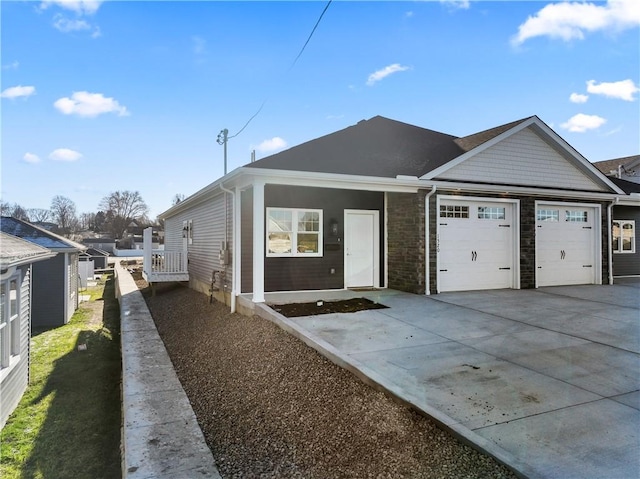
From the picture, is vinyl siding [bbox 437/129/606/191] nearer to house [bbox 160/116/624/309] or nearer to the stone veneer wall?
house [bbox 160/116/624/309]

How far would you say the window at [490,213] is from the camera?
984 cm

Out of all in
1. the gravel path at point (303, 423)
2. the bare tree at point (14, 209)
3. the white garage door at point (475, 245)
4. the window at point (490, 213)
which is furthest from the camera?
the bare tree at point (14, 209)

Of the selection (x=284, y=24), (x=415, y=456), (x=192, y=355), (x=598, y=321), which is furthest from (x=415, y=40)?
(x=415, y=456)

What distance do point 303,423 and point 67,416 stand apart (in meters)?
3.67

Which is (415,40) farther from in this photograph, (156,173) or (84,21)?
(156,173)

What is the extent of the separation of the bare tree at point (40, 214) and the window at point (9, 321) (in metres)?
66.5

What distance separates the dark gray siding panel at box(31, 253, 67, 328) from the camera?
1023cm

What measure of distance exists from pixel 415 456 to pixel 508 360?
7.78 ft

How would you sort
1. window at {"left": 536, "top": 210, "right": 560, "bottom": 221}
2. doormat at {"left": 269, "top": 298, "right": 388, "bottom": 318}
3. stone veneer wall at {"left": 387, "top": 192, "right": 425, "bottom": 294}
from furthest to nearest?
window at {"left": 536, "top": 210, "right": 560, "bottom": 221}, stone veneer wall at {"left": 387, "top": 192, "right": 425, "bottom": 294}, doormat at {"left": 269, "top": 298, "right": 388, "bottom": 318}

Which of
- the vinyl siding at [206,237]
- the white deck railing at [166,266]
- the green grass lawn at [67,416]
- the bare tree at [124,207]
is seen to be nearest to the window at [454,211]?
the vinyl siding at [206,237]

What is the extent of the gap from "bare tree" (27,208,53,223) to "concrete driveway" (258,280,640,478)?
69194 millimetres

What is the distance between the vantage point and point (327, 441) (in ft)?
10.2

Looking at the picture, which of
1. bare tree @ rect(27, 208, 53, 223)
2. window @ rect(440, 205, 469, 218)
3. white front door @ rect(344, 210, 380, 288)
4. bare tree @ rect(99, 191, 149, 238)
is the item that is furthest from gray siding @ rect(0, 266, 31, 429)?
bare tree @ rect(27, 208, 53, 223)

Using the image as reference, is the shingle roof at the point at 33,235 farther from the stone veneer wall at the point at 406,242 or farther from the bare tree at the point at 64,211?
the bare tree at the point at 64,211
